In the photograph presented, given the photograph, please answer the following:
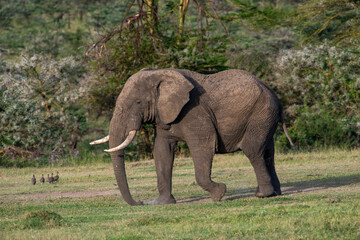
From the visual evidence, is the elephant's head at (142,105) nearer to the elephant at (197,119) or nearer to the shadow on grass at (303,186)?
the elephant at (197,119)

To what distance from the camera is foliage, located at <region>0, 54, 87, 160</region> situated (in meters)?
21.2

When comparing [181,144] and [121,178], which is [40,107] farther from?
[121,178]

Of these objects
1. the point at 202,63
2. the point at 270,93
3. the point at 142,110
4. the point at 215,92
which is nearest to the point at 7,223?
the point at 142,110

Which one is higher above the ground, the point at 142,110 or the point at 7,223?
the point at 142,110

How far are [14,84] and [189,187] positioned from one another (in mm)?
11702

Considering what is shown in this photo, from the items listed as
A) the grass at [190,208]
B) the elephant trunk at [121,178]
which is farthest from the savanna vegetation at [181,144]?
the elephant trunk at [121,178]

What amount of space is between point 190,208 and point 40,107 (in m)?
14.3

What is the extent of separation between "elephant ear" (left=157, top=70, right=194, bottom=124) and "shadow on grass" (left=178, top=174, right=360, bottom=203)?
5.65ft

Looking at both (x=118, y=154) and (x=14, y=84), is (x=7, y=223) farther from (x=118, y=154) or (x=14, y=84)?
(x=14, y=84)

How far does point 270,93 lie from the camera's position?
1167cm

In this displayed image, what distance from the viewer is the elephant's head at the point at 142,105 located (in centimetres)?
1108

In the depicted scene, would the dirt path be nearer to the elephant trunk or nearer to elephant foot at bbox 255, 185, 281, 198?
elephant foot at bbox 255, 185, 281, 198

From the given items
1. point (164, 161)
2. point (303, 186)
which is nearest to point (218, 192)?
point (164, 161)

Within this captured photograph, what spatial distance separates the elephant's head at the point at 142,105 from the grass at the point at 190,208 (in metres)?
1.02
